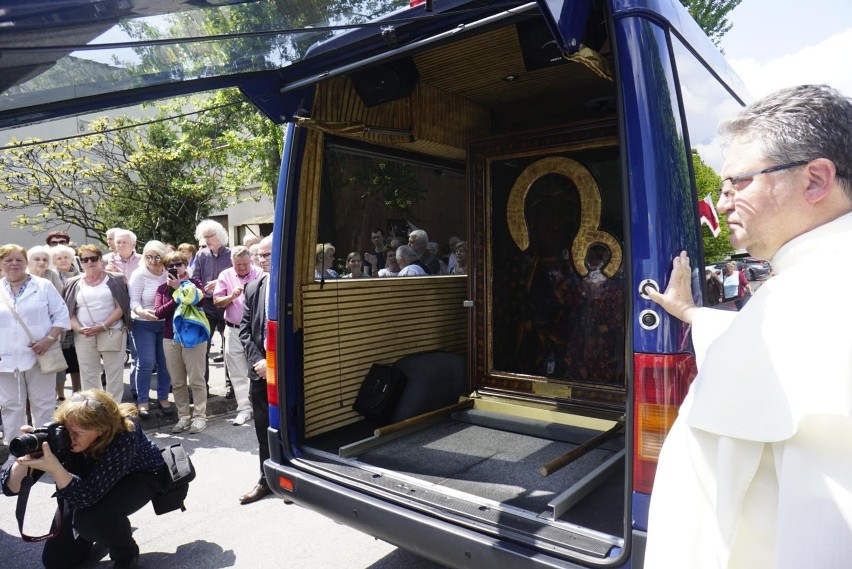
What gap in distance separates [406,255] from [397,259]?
0.11m

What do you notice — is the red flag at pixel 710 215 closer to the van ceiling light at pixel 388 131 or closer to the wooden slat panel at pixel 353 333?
the van ceiling light at pixel 388 131

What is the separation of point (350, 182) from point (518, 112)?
5.18 ft

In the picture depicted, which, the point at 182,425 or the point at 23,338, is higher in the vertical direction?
the point at 23,338

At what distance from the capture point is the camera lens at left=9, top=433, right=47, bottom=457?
2.73 meters

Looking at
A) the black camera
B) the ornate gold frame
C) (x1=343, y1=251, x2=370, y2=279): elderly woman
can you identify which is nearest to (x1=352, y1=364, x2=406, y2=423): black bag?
(x1=343, y1=251, x2=370, y2=279): elderly woman

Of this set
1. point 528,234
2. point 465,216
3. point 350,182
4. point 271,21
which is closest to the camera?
point 271,21

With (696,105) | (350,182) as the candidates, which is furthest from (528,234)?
(696,105)

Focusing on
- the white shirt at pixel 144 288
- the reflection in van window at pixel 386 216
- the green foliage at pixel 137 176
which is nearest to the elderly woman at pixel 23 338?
the white shirt at pixel 144 288

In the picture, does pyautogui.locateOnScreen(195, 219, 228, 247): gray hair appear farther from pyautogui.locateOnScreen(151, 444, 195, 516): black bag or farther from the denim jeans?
pyautogui.locateOnScreen(151, 444, 195, 516): black bag

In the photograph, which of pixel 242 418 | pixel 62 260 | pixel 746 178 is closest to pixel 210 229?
pixel 62 260

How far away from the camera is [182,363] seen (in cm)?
556

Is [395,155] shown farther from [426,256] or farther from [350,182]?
[426,256]

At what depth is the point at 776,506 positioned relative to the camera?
0.87 meters

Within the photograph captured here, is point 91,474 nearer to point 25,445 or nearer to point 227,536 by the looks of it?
point 25,445
